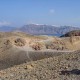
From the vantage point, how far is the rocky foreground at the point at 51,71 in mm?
16562

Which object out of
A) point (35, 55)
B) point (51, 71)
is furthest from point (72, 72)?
point (35, 55)

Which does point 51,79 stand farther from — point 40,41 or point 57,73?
point 40,41

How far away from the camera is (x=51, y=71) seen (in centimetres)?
1755

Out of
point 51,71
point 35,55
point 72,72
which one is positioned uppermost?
point 72,72

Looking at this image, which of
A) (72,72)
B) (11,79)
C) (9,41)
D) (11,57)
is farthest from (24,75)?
(9,41)

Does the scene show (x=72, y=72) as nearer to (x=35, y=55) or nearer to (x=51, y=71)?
(x=51, y=71)

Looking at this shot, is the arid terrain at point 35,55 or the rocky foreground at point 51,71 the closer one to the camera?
the rocky foreground at point 51,71

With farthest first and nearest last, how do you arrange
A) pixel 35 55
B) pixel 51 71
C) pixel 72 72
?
pixel 35 55
pixel 51 71
pixel 72 72

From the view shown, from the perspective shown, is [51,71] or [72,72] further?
[51,71]

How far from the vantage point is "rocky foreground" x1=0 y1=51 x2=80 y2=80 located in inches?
652

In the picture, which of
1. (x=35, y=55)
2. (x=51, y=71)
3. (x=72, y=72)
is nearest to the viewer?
(x=72, y=72)

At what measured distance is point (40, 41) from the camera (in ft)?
171

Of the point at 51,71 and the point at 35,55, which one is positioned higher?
the point at 51,71

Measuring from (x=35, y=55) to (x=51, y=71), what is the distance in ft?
92.3
